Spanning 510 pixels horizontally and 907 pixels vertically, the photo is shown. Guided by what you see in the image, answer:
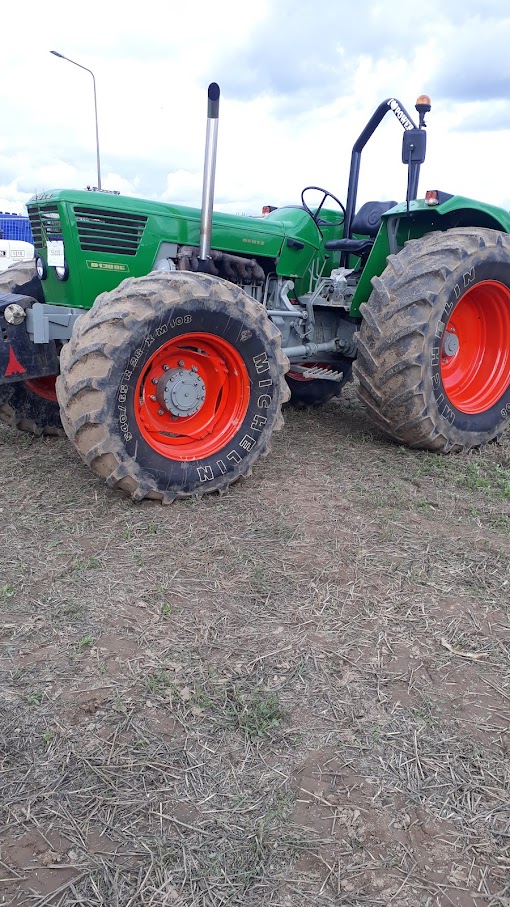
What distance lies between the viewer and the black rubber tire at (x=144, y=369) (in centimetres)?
360

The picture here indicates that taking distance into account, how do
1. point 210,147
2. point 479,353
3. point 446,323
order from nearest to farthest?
point 210,147 < point 446,323 < point 479,353

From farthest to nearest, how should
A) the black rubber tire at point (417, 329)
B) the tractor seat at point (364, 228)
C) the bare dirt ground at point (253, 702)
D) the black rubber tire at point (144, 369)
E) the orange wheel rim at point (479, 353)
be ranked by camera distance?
the tractor seat at point (364, 228)
the orange wheel rim at point (479, 353)
the black rubber tire at point (417, 329)
the black rubber tire at point (144, 369)
the bare dirt ground at point (253, 702)

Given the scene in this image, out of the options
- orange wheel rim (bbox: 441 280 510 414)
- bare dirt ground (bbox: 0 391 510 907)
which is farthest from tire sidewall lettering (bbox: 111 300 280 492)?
orange wheel rim (bbox: 441 280 510 414)

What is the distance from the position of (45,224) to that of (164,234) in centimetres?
74

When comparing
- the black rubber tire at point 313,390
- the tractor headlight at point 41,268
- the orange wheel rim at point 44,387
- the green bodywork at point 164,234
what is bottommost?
the black rubber tire at point 313,390

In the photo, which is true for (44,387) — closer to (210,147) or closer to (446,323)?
(210,147)

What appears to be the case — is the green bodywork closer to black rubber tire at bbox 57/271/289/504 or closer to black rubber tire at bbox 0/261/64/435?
black rubber tire at bbox 0/261/64/435

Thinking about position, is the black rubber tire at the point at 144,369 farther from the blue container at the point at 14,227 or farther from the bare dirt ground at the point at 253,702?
the blue container at the point at 14,227

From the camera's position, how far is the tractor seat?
18.0ft

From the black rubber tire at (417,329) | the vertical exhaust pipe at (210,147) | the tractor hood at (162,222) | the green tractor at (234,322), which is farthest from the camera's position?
the black rubber tire at (417,329)

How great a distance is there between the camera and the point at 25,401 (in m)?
4.83

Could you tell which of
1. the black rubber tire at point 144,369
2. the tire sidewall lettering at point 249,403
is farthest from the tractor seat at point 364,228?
the tire sidewall lettering at point 249,403

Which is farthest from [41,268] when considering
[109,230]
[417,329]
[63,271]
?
[417,329]

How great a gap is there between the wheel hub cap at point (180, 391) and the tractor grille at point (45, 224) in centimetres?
122
